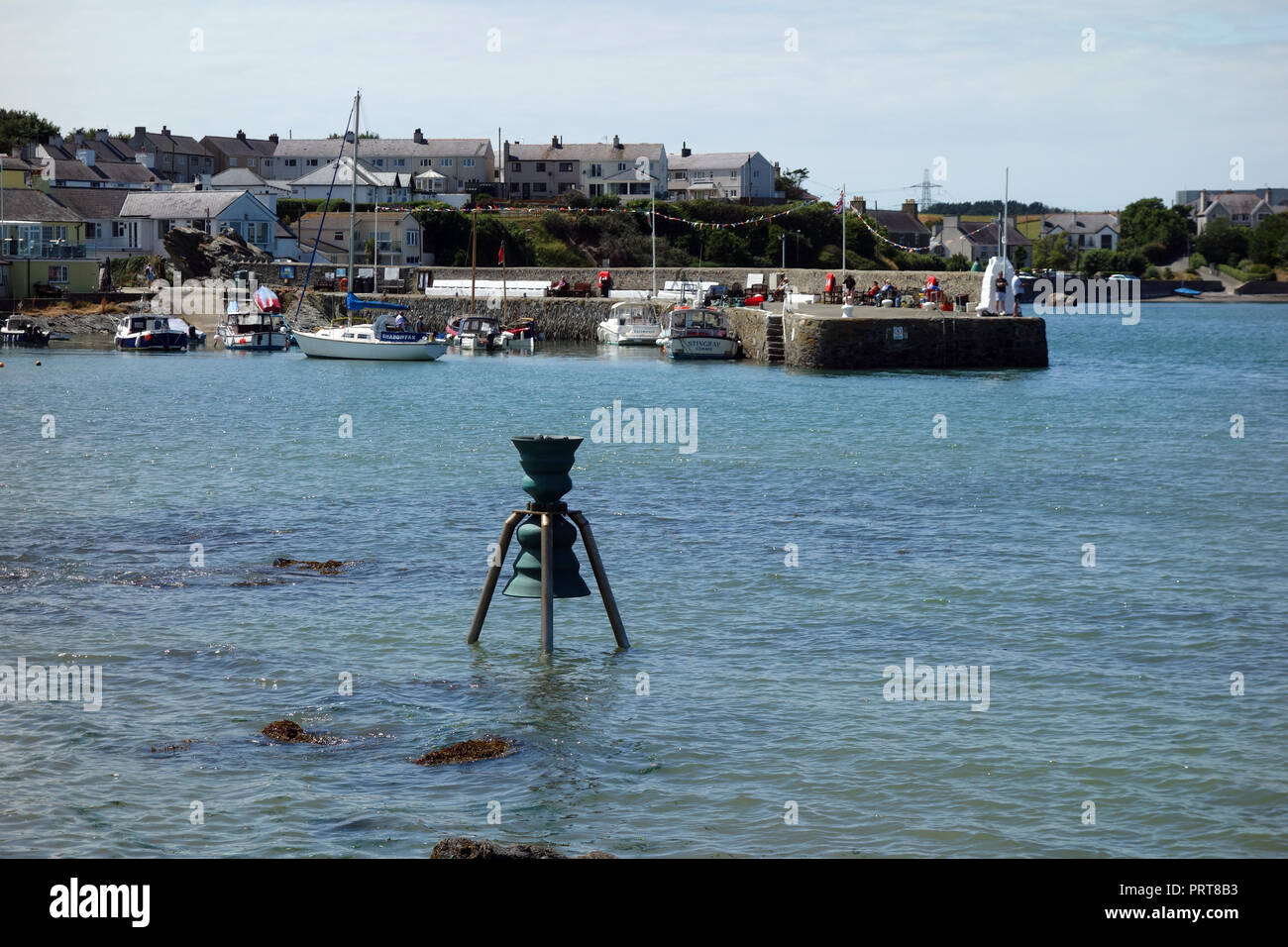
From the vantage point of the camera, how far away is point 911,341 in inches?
2131

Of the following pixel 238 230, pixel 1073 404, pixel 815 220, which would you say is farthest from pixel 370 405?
pixel 815 220

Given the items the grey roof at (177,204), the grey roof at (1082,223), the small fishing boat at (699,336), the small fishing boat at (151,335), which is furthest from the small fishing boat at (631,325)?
the grey roof at (1082,223)

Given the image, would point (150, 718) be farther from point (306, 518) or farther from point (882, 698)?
point (306, 518)

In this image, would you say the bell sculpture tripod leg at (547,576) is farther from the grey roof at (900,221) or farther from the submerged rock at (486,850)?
the grey roof at (900,221)

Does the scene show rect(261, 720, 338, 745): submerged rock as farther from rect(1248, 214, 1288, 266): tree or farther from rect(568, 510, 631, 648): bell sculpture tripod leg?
rect(1248, 214, 1288, 266): tree

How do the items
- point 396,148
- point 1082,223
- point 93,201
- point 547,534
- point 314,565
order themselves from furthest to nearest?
point 1082,223 → point 396,148 → point 93,201 → point 314,565 → point 547,534

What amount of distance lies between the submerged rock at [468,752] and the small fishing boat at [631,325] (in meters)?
A: 65.4

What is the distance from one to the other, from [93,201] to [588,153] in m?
51.8

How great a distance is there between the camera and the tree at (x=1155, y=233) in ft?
570

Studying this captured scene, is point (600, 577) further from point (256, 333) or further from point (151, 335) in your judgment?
point (256, 333)

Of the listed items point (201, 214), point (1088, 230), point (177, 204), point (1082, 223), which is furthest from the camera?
point (1082, 223)

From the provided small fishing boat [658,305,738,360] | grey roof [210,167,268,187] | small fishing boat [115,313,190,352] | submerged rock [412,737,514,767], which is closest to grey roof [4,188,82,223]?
small fishing boat [115,313,190,352]

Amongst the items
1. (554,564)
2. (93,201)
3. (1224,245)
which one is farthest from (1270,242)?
(554,564)
